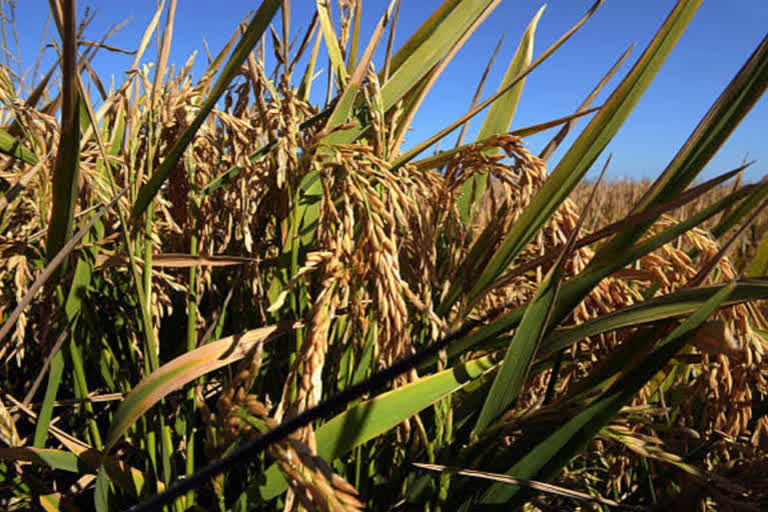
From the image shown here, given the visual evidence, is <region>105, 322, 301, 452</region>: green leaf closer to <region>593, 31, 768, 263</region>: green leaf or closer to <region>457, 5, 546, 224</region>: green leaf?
<region>593, 31, 768, 263</region>: green leaf

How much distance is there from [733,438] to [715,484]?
14 centimetres

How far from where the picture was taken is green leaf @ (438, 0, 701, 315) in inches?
29.7

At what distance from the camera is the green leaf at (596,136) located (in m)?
0.75

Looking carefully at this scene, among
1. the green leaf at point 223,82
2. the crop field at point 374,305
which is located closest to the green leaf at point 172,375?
the crop field at point 374,305

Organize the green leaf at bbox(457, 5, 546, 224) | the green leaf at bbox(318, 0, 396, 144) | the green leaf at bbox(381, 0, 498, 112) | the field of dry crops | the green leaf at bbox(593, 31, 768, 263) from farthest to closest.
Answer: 1. the field of dry crops
2. the green leaf at bbox(457, 5, 546, 224)
3. the green leaf at bbox(381, 0, 498, 112)
4. the green leaf at bbox(318, 0, 396, 144)
5. the green leaf at bbox(593, 31, 768, 263)

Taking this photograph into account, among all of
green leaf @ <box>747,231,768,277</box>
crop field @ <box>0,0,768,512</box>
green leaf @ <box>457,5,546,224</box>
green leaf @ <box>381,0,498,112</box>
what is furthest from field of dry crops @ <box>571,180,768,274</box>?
green leaf @ <box>381,0,498,112</box>

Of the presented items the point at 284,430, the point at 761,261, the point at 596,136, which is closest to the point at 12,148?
the point at 284,430

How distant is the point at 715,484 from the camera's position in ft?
2.19

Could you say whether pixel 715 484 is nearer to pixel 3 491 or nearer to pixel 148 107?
pixel 148 107

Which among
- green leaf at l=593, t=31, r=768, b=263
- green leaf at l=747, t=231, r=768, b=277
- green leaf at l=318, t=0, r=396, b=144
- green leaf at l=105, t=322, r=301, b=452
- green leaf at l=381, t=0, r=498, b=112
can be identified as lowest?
green leaf at l=747, t=231, r=768, b=277

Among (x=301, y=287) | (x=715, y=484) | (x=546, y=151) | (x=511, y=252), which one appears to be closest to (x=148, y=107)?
(x=301, y=287)

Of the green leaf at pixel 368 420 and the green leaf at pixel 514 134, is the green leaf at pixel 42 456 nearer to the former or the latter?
the green leaf at pixel 368 420

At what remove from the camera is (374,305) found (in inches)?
22.7

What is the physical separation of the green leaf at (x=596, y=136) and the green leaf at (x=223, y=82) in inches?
19.2
